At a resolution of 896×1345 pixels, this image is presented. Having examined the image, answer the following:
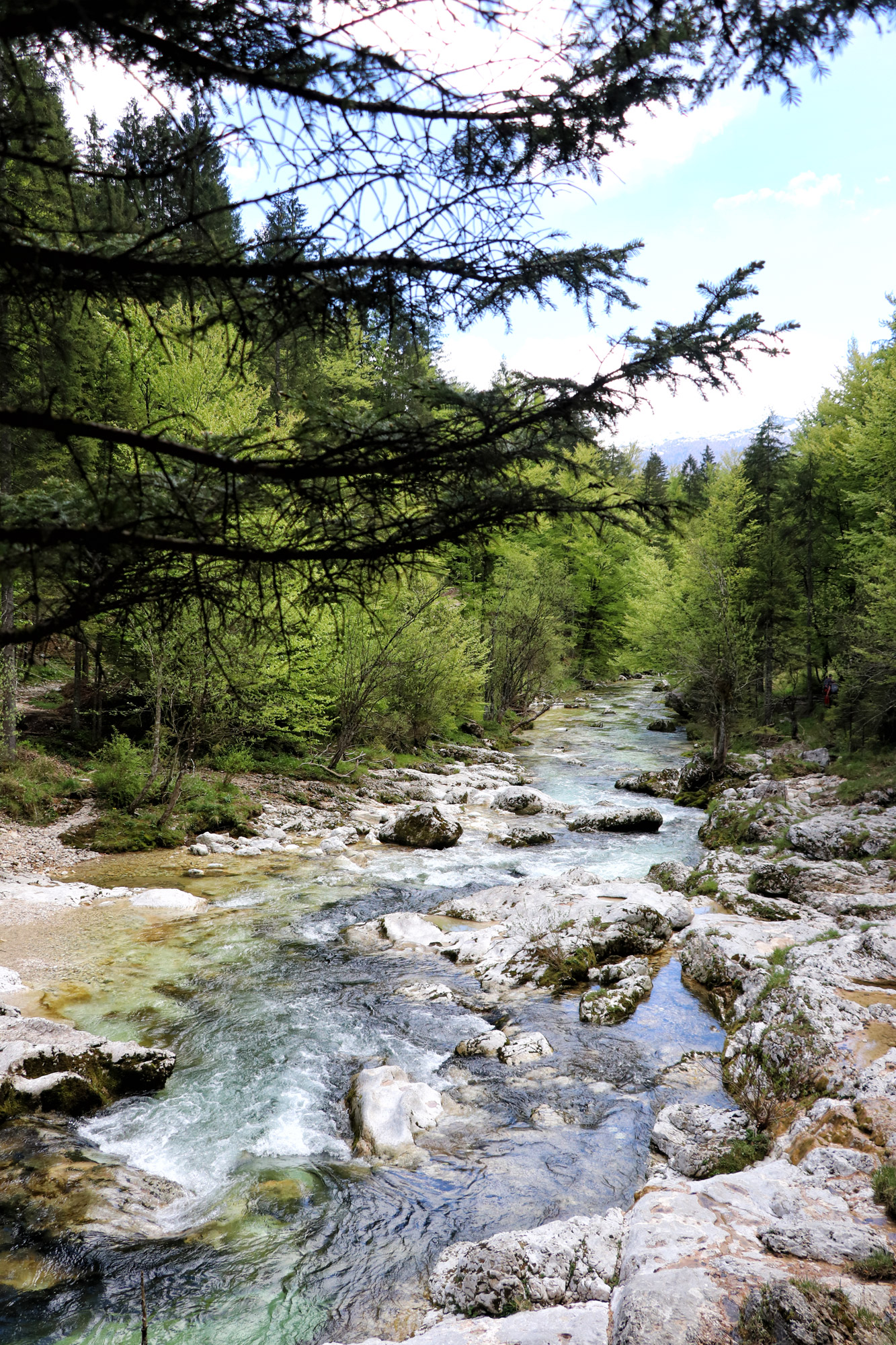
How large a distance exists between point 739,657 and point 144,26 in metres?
21.7

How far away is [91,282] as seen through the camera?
9.12 feet

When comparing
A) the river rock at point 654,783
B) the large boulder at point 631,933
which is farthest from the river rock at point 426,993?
the river rock at point 654,783

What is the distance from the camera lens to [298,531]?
305cm

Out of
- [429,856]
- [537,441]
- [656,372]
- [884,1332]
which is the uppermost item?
[656,372]

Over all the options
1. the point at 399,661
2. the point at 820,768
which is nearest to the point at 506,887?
the point at 399,661

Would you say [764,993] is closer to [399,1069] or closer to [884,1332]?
[399,1069]

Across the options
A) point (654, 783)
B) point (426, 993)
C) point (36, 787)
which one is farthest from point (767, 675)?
point (36, 787)

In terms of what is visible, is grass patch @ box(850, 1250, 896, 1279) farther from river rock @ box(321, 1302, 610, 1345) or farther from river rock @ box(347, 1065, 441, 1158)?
river rock @ box(347, 1065, 441, 1158)

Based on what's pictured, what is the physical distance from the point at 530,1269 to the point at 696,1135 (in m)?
2.08

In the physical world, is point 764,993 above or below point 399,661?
below

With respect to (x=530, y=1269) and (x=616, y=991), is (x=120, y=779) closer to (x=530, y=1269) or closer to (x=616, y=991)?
(x=616, y=991)

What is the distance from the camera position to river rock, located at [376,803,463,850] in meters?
14.5

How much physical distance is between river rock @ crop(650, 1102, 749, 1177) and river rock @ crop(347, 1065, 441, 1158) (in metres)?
1.95

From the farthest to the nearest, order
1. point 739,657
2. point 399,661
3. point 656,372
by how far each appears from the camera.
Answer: point 739,657 < point 399,661 < point 656,372
